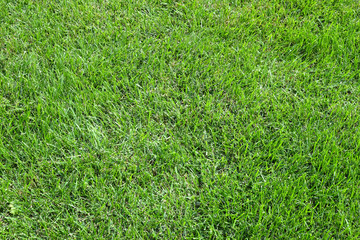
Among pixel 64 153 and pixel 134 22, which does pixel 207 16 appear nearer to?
pixel 134 22

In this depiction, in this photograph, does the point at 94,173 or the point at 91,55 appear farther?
the point at 91,55

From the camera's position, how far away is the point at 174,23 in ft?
11.4

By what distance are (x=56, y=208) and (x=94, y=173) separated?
317 mm

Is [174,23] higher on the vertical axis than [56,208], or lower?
higher

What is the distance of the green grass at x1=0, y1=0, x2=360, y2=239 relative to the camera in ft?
7.29

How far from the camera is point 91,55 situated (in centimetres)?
307

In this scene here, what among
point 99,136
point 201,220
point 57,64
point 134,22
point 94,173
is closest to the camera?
point 201,220

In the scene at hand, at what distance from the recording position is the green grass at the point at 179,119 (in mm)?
2221

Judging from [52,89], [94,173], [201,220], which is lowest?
[201,220]

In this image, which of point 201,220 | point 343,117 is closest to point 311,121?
point 343,117

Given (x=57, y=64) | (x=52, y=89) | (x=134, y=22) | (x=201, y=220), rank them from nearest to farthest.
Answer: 1. (x=201, y=220)
2. (x=52, y=89)
3. (x=57, y=64)
4. (x=134, y=22)

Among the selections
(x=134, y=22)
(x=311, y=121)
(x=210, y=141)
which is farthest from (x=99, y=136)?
(x=311, y=121)

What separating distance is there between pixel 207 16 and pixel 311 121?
1.46 meters

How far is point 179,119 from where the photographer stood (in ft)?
8.89
